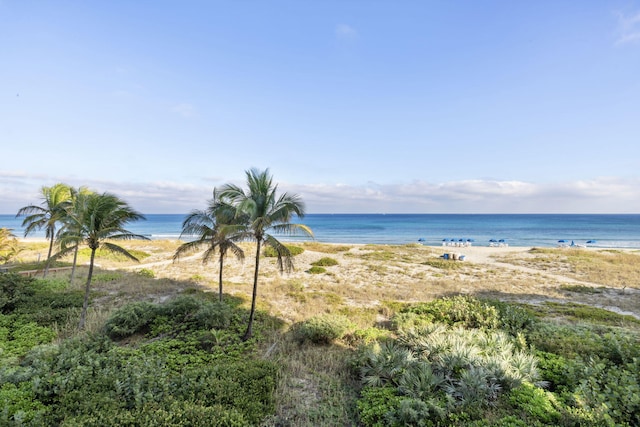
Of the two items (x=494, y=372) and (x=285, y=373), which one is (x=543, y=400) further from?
(x=285, y=373)

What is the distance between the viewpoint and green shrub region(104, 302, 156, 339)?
10164 millimetres

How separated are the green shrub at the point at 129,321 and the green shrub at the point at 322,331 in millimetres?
6108

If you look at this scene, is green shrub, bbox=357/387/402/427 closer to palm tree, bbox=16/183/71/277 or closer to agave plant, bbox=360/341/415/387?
agave plant, bbox=360/341/415/387

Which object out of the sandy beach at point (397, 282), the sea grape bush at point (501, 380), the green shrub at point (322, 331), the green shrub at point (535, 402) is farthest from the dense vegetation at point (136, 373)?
the green shrub at point (535, 402)

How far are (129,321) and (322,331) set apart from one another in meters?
7.46

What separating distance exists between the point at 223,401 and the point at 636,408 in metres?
7.94

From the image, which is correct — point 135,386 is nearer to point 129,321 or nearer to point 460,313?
point 129,321

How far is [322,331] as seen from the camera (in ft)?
32.5

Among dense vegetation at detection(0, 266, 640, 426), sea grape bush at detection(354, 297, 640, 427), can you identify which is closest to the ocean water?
dense vegetation at detection(0, 266, 640, 426)

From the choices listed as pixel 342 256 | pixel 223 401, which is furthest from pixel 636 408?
pixel 342 256

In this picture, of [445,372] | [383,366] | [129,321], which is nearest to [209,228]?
[129,321]

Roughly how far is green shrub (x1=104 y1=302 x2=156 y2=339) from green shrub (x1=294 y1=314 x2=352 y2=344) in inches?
240

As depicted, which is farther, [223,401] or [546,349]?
[546,349]

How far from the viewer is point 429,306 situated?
42.3 ft
